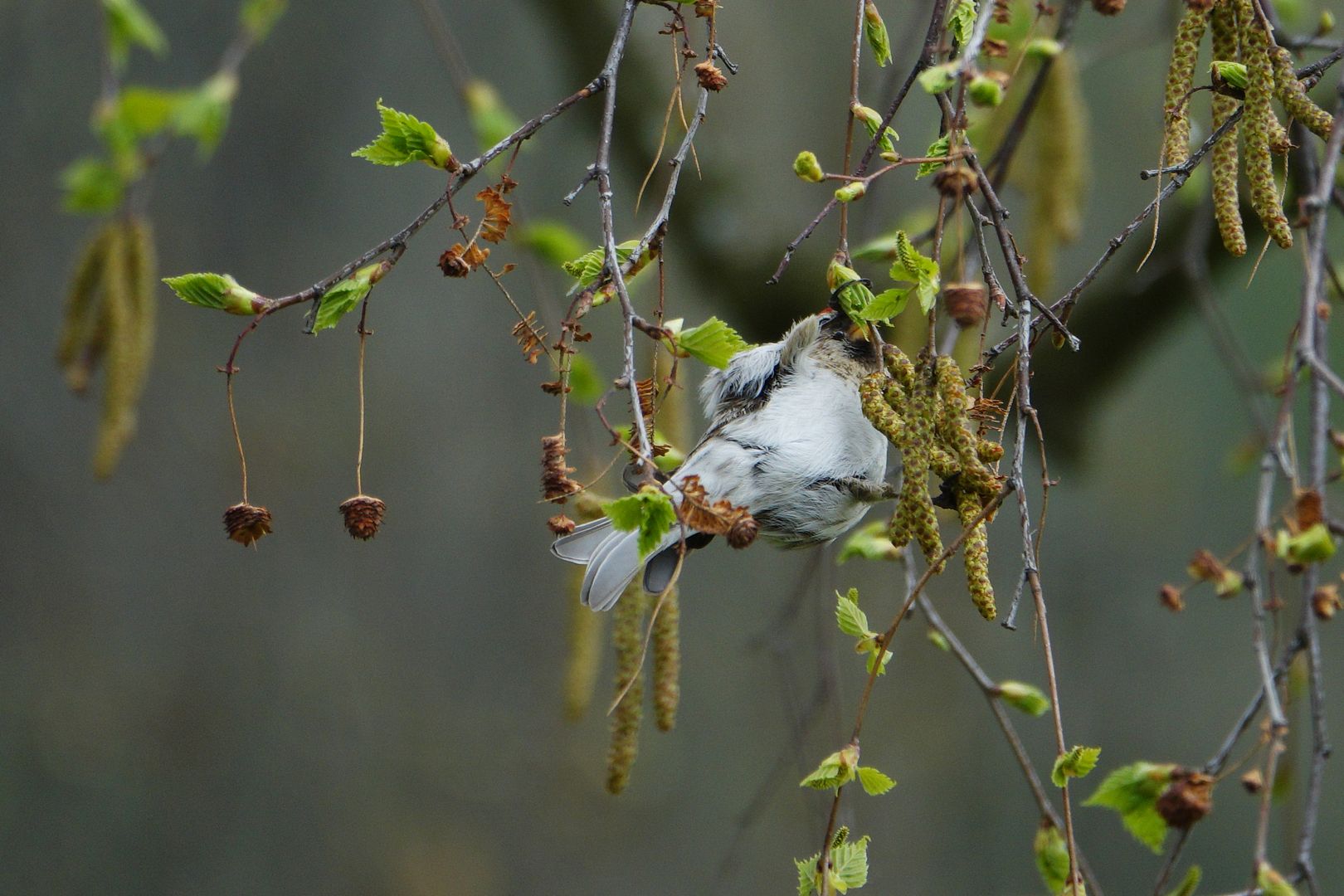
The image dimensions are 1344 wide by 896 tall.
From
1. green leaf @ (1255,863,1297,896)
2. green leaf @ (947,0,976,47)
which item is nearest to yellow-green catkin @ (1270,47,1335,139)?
green leaf @ (947,0,976,47)

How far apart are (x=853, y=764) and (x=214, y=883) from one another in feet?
9.07

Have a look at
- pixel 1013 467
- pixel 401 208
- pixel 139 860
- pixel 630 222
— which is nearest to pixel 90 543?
pixel 139 860

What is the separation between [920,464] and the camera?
89 centimetres

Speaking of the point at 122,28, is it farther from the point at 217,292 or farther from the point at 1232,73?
the point at 1232,73

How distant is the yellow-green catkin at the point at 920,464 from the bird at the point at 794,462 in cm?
47

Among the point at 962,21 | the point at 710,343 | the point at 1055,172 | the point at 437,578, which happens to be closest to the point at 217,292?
the point at 710,343

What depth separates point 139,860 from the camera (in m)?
3.10

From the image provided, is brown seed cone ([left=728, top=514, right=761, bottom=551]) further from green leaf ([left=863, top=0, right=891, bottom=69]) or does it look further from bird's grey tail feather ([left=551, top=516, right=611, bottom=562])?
bird's grey tail feather ([left=551, top=516, right=611, bottom=562])

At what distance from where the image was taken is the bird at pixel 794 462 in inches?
55.0

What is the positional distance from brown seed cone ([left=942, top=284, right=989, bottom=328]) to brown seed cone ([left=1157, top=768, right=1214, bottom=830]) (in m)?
0.37

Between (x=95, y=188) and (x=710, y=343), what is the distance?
3.84 feet

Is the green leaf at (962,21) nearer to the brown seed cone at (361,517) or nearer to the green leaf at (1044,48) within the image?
the green leaf at (1044,48)

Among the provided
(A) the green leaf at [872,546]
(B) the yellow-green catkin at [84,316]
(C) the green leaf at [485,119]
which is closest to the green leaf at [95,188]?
(B) the yellow-green catkin at [84,316]

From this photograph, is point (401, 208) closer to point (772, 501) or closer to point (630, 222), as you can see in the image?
point (630, 222)
